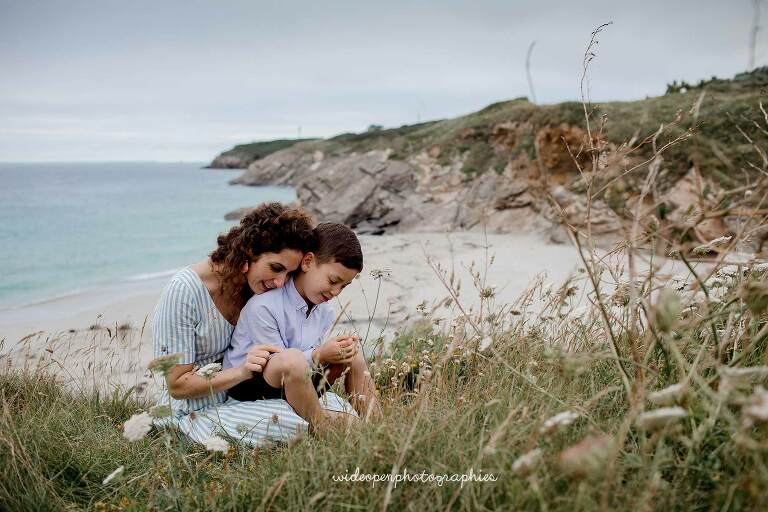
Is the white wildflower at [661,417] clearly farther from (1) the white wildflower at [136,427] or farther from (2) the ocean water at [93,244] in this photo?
(2) the ocean water at [93,244]

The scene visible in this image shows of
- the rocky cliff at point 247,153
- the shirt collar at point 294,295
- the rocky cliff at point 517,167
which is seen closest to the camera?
the shirt collar at point 294,295

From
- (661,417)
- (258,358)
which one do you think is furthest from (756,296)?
(258,358)

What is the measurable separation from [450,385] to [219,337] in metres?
1.40

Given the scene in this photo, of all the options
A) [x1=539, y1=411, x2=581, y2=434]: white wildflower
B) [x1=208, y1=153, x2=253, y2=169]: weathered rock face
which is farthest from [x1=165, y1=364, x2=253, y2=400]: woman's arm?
[x1=208, y1=153, x2=253, y2=169]: weathered rock face

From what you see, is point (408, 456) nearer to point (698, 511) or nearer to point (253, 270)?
point (698, 511)

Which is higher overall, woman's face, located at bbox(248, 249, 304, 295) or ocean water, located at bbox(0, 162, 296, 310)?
woman's face, located at bbox(248, 249, 304, 295)

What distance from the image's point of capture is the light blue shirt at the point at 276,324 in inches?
120

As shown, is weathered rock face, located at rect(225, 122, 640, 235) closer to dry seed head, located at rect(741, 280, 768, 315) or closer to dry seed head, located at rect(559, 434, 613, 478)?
dry seed head, located at rect(741, 280, 768, 315)

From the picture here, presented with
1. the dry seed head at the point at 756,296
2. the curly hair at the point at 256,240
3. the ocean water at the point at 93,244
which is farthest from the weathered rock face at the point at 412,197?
the dry seed head at the point at 756,296

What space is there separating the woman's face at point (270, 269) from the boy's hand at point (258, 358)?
45 centimetres

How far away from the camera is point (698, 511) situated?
164 cm

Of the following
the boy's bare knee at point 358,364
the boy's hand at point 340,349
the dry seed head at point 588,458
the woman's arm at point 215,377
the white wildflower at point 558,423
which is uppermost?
the dry seed head at point 588,458

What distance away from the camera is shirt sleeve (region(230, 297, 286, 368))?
9.93 feet

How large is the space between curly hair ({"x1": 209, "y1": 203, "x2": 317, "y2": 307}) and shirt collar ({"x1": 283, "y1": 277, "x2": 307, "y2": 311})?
25 centimetres
